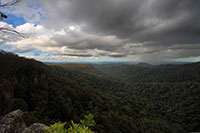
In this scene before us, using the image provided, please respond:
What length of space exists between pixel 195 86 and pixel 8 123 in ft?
669

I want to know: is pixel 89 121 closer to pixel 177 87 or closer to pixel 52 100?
pixel 52 100

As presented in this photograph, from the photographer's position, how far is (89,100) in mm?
46094

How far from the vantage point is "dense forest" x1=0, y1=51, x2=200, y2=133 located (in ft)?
62.4

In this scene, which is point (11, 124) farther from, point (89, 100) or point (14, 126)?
point (89, 100)

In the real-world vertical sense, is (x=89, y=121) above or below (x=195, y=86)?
above

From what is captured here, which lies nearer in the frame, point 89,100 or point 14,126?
point 14,126

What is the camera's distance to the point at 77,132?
9.72ft

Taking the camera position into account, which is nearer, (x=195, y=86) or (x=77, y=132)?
(x=77, y=132)

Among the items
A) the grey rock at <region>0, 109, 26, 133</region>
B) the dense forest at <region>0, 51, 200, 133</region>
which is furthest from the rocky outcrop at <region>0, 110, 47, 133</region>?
the dense forest at <region>0, 51, 200, 133</region>

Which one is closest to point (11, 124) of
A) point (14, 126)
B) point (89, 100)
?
point (14, 126)

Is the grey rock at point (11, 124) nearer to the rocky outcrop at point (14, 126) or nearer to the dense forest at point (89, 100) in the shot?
the rocky outcrop at point (14, 126)

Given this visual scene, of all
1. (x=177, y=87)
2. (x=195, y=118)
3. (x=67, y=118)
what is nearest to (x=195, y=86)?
(x=177, y=87)

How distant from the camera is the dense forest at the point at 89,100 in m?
19.0

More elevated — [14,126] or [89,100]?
[14,126]
